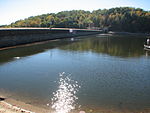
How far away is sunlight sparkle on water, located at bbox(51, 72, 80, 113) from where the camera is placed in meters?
14.4

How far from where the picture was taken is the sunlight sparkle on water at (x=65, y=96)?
47.1ft

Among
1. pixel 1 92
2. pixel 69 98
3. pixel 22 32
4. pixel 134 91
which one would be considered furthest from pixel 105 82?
pixel 22 32

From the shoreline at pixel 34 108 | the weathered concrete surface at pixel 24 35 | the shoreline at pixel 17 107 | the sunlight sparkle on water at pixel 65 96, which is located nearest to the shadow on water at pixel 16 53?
the weathered concrete surface at pixel 24 35

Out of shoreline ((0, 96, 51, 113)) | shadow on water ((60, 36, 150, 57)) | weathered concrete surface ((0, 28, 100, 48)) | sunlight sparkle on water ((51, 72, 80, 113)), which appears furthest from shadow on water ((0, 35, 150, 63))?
shoreline ((0, 96, 51, 113))

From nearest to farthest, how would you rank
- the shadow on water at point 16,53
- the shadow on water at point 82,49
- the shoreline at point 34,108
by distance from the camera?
the shoreline at point 34,108
the shadow on water at point 16,53
the shadow on water at point 82,49

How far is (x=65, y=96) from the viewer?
16.9 m

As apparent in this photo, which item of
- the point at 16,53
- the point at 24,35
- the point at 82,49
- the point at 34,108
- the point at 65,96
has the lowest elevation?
the point at 65,96

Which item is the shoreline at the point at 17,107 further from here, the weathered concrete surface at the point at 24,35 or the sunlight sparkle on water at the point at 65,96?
the weathered concrete surface at the point at 24,35

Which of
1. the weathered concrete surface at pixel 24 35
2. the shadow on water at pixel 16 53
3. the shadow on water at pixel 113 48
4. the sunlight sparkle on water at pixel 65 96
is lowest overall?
the sunlight sparkle on water at pixel 65 96

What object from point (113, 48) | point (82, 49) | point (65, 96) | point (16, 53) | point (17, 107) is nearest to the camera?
point (17, 107)

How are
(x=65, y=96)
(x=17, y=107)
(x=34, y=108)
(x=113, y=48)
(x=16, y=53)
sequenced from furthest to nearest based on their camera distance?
(x=113, y=48)
(x=16, y=53)
(x=65, y=96)
(x=34, y=108)
(x=17, y=107)

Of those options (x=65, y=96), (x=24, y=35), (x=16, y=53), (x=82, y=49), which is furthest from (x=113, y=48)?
(x=65, y=96)

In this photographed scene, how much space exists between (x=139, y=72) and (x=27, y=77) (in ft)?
54.1

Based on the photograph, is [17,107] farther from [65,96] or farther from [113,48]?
[113,48]
